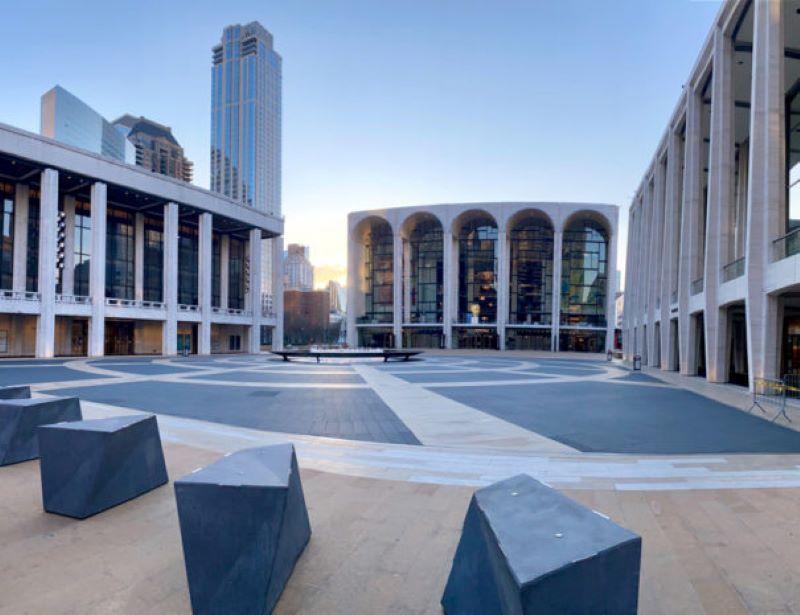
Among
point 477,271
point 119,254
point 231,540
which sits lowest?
point 231,540

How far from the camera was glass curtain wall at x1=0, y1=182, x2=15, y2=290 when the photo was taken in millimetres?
38031

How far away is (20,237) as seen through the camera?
38.7 m

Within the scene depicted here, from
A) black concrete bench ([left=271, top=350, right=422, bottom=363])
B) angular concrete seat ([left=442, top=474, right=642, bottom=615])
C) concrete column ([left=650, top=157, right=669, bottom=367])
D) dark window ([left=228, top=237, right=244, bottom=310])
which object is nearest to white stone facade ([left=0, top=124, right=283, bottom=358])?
dark window ([left=228, top=237, right=244, bottom=310])

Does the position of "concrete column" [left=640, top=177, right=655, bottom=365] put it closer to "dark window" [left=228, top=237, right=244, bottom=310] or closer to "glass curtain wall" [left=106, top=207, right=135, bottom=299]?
"dark window" [left=228, top=237, right=244, bottom=310]

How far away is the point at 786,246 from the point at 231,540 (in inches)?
788

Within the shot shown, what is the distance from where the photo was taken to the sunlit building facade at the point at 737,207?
1628 cm

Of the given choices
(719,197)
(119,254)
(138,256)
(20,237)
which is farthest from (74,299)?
(719,197)

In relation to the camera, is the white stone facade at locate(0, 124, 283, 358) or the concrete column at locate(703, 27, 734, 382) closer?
the concrete column at locate(703, 27, 734, 382)

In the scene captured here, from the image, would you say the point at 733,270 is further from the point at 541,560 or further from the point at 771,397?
the point at 541,560

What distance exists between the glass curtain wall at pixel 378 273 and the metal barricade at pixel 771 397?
63.3m

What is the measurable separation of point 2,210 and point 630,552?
173ft

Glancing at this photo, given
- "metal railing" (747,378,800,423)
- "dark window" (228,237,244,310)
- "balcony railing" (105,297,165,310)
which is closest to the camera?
"metal railing" (747,378,800,423)

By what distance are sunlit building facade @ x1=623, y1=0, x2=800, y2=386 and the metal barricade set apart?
0.65 m

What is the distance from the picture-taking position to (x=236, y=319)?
5297cm
